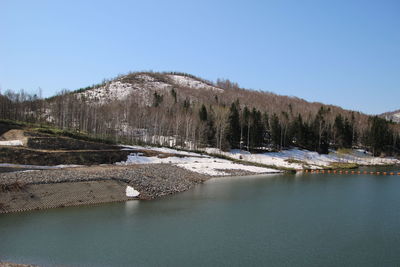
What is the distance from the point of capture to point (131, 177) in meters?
36.5

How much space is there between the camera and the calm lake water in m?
17.8

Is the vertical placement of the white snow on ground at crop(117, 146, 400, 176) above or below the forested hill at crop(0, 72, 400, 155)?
below

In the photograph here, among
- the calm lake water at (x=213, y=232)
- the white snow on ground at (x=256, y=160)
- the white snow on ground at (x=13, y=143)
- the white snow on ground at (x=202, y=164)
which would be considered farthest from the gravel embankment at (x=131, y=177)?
the white snow on ground at (x=13, y=143)

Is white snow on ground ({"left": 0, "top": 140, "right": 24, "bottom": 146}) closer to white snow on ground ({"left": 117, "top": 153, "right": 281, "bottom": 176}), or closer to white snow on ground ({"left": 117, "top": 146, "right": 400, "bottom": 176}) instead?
white snow on ground ({"left": 117, "top": 153, "right": 281, "bottom": 176})

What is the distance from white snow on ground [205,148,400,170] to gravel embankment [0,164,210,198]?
2412 centimetres

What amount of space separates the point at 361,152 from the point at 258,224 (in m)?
76.8

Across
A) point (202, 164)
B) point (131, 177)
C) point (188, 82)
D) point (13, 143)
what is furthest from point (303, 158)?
point (188, 82)

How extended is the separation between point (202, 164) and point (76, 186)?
2618 cm

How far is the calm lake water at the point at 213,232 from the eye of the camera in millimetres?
17844

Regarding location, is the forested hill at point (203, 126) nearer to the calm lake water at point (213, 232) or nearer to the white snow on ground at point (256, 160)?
the white snow on ground at point (256, 160)

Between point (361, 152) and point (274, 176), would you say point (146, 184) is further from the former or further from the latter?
point (361, 152)

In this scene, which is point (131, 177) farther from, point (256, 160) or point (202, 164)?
point (256, 160)

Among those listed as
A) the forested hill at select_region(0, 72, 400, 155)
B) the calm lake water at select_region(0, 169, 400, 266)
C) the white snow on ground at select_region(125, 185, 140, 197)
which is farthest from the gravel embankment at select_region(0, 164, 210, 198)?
the forested hill at select_region(0, 72, 400, 155)

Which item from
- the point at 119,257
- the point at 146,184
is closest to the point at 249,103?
the point at 146,184
